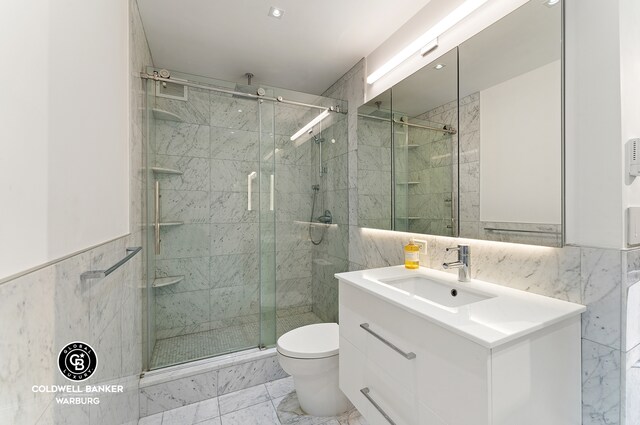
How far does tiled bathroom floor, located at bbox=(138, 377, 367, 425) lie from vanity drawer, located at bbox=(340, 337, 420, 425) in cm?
40

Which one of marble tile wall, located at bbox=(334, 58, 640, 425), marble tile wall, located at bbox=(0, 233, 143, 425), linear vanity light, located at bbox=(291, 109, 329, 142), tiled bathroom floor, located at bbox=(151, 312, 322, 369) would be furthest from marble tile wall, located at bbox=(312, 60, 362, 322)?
marble tile wall, located at bbox=(0, 233, 143, 425)

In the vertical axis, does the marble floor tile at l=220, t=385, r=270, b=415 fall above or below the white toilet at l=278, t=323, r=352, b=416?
below

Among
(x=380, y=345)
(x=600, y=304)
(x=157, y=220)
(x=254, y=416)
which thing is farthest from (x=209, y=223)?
(x=600, y=304)

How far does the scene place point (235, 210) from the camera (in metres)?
2.54

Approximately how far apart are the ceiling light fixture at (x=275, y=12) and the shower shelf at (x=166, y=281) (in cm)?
210

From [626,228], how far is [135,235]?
2228mm

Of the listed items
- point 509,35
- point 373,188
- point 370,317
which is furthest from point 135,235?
point 509,35

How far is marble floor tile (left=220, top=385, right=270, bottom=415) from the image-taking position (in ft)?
5.74

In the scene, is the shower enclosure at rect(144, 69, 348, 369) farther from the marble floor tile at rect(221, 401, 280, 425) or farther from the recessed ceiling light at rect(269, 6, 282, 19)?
the recessed ceiling light at rect(269, 6, 282, 19)

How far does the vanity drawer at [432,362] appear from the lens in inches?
30.8

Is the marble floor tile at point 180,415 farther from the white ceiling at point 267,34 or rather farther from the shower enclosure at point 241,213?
the white ceiling at point 267,34

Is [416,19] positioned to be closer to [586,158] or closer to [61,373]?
[586,158]

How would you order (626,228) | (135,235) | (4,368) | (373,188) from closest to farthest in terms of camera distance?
(4,368) → (626,228) → (135,235) → (373,188)

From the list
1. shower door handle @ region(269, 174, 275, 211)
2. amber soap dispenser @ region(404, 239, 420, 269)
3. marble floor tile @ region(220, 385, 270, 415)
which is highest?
shower door handle @ region(269, 174, 275, 211)
